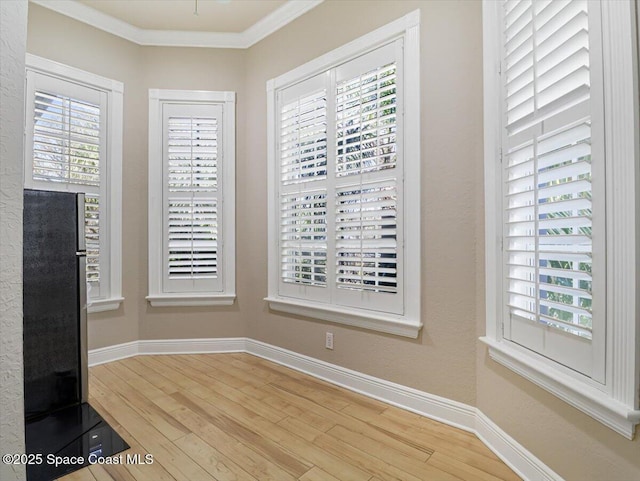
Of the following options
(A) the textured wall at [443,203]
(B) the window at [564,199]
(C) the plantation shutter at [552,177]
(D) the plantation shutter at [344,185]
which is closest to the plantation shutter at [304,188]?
(D) the plantation shutter at [344,185]

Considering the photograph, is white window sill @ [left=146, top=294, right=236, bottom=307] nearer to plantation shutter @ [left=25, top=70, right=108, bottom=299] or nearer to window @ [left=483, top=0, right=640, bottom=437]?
plantation shutter @ [left=25, top=70, right=108, bottom=299]

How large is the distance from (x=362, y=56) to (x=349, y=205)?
1053mm

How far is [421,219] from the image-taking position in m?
2.02

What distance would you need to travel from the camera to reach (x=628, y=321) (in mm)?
1038

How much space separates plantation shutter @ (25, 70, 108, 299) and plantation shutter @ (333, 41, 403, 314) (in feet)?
6.96

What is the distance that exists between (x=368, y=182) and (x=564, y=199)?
1.18 m

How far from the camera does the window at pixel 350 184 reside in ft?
6.82

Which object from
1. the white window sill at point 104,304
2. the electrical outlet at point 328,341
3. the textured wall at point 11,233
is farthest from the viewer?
the white window sill at point 104,304

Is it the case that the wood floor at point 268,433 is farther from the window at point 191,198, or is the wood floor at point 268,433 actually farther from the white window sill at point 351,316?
the window at point 191,198

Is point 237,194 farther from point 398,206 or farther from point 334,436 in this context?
point 334,436

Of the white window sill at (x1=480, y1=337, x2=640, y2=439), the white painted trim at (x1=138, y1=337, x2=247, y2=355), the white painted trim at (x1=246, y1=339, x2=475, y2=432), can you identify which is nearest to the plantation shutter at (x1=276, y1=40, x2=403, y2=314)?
the white painted trim at (x1=246, y1=339, x2=475, y2=432)

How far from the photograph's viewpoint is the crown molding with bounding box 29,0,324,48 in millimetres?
2668

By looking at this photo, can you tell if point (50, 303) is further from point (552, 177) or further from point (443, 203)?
point (552, 177)

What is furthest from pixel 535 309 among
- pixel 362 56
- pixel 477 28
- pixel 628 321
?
pixel 362 56
